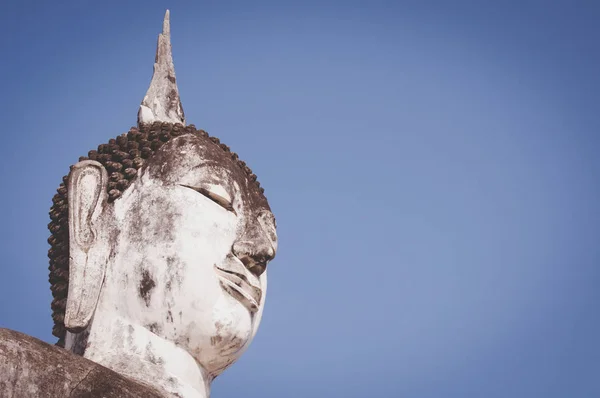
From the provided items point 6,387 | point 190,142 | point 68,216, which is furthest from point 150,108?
point 6,387

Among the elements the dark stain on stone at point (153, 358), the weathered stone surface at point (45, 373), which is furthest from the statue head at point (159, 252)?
the weathered stone surface at point (45, 373)

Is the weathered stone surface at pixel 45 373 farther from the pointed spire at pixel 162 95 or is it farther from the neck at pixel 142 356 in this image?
the pointed spire at pixel 162 95

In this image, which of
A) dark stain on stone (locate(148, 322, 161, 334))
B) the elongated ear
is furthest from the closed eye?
dark stain on stone (locate(148, 322, 161, 334))

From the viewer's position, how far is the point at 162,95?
1169cm

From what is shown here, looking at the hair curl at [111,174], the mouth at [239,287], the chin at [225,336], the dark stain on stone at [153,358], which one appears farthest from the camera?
the hair curl at [111,174]

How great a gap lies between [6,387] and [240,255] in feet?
9.68

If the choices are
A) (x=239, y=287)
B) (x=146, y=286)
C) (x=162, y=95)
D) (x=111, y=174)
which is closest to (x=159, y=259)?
(x=146, y=286)

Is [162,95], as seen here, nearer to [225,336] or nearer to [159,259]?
[159,259]

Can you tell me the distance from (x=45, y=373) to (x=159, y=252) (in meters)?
2.07

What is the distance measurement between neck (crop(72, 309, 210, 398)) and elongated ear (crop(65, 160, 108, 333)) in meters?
0.17

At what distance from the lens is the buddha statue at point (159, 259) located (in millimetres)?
9781

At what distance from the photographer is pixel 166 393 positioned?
9414 millimetres

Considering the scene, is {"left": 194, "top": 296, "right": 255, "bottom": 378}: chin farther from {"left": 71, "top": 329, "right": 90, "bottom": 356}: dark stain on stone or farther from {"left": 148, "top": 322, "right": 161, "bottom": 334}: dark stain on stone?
{"left": 71, "top": 329, "right": 90, "bottom": 356}: dark stain on stone

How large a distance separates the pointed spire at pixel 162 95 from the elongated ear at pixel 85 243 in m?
1.06
